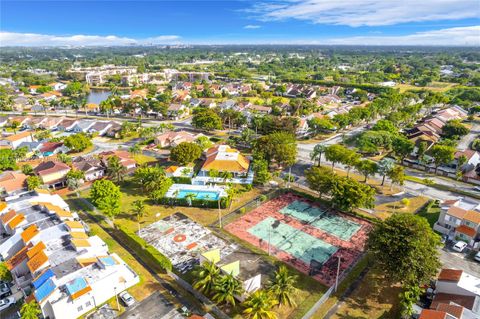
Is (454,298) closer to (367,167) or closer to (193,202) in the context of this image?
(367,167)

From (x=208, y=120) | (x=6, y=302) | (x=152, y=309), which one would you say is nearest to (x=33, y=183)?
(x=6, y=302)

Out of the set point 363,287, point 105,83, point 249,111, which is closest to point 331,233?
point 363,287

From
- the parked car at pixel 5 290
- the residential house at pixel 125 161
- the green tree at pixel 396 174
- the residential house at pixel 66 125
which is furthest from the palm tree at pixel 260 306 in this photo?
the residential house at pixel 66 125

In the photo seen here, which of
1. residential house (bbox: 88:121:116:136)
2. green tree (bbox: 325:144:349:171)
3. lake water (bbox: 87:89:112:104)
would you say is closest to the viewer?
green tree (bbox: 325:144:349:171)

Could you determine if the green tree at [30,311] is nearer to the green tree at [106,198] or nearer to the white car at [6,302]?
the white car at [6,302]

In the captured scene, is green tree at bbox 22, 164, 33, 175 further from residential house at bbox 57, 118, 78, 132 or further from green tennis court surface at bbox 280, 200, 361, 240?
green tennis court surface at bbox 280, 200, 361, 240

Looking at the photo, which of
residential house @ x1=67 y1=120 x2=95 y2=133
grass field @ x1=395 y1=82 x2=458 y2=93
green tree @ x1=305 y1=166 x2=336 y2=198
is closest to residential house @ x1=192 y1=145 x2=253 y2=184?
green tree @ x1=305 y1=166 x2=336 y2=198
